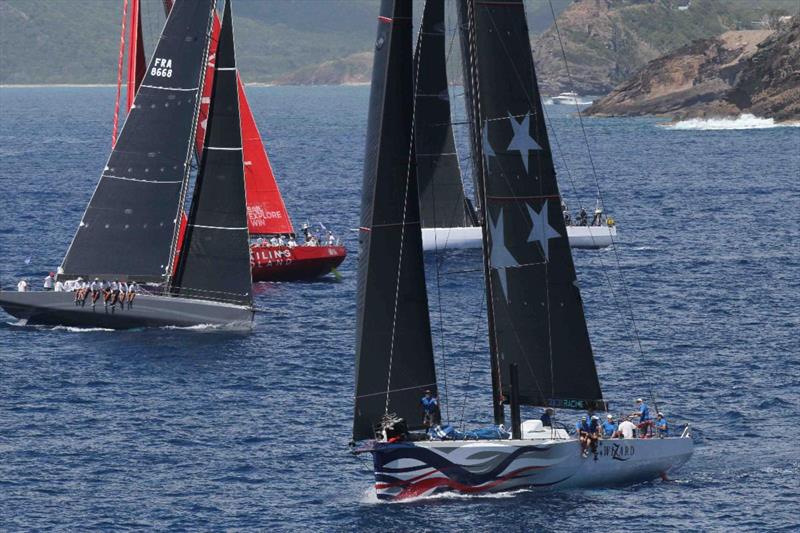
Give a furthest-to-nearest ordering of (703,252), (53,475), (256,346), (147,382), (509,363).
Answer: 1. (703,252)
2. (256,346)
3. (147,382)
4. (53,475)
5. (509,363)

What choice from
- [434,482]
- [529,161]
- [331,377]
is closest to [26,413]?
[331,377]

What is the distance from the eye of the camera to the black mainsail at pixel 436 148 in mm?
87750

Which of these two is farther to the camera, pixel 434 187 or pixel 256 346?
pixel 434 187

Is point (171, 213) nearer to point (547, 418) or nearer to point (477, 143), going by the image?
point (477, 143)

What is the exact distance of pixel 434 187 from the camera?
339 ft

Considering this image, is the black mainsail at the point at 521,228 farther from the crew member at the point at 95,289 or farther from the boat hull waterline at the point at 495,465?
the crew member at the point at 95,289

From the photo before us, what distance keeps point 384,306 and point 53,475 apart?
49.7ft

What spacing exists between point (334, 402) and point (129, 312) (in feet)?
58.5

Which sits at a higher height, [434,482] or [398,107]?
[398,107]

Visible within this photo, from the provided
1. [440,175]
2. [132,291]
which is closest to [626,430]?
[132,291]

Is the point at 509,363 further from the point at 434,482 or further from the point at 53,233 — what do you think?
the point at 53,233

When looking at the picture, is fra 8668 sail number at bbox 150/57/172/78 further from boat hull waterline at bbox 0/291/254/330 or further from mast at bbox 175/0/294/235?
mast at bbox 175/0/294/235

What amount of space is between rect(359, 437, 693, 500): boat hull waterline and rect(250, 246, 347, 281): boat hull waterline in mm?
46105

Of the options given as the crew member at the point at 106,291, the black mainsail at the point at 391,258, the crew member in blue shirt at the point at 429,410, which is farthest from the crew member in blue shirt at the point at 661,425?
the crew member at the point at 106,291
